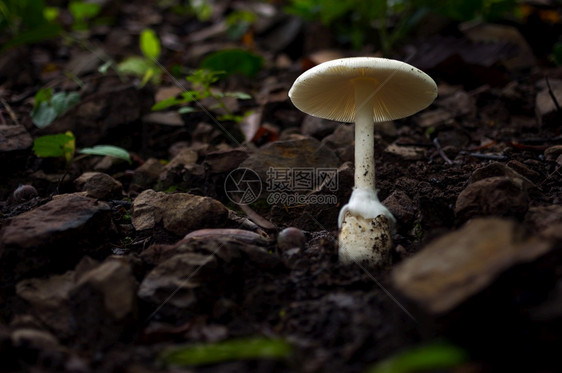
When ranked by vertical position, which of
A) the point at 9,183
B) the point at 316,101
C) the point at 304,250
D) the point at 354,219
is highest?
the point at 316,101

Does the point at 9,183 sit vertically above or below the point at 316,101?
below

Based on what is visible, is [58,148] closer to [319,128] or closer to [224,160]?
[224,160]

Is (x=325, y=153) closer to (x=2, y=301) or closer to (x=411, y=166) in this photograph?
(x=411, y=166)

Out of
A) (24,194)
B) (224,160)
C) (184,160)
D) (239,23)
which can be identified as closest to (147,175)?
(184,160)

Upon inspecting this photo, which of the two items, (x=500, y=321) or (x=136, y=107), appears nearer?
(x=500, y=321)

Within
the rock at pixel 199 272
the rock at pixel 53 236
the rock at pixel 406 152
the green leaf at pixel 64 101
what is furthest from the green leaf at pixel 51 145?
the rock at pixel 406 152

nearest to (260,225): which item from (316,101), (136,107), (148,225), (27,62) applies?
(148,225)
